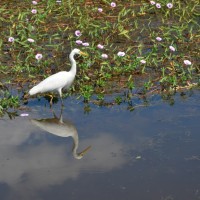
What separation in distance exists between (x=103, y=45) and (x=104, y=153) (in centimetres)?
306

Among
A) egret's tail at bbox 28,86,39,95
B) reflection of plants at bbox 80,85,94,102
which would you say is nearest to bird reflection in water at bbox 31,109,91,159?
egret's tail at bbox 28,86,39,95

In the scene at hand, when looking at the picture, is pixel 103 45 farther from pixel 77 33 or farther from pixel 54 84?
pixel 54 84

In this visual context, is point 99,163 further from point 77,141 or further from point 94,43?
point 94,43

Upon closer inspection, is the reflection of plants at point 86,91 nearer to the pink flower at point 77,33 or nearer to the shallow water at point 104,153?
the shallow water at point 104,153

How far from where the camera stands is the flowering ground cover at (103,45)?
8.49m

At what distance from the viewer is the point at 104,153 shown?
22.5ft

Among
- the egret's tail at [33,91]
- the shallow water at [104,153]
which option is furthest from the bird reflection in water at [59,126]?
the egret's tail at [33,91]

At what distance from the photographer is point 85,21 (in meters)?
10.1

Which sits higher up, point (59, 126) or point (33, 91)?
point (33, 91)

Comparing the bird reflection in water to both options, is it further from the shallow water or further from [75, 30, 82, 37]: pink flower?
[75, 30, 82, 37]: pink flower

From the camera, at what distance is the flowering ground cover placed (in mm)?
8492

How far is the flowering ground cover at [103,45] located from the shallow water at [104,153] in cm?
46

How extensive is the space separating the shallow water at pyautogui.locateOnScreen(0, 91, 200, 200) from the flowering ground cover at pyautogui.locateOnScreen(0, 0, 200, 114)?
459 millimetres

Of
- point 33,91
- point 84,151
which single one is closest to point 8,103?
point 33,91
